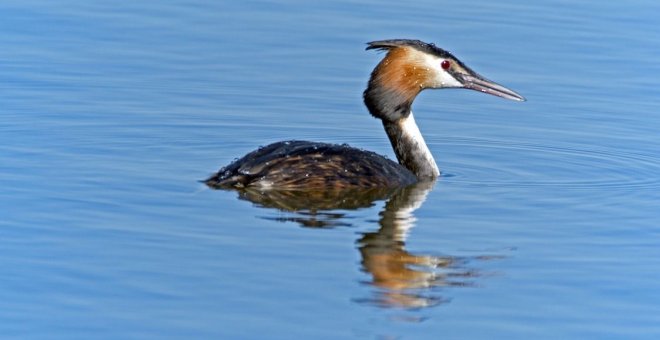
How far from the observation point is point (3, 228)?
9.27m

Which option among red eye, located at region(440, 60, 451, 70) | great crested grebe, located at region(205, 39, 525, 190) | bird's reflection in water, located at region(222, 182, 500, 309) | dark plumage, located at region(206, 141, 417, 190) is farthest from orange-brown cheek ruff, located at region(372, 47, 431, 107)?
dark plumage, located at region(206, 141, 417, 190)

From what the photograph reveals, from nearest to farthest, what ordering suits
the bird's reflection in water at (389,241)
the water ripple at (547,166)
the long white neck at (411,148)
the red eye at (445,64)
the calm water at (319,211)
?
1. the calm water at (319,211)
2. the bird's reflection in water at (389,241)
3. the water ripple at (547,166)
4. the long white neck at (411,148)
5. the red eye at (445,64)

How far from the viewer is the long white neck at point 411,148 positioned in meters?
11.8

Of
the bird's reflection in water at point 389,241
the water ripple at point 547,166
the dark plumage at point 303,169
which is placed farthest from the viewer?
the water ripple at point 547,166

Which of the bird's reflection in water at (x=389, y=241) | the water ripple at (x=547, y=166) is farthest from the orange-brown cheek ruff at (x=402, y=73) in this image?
the bird's reflection in water at (x=389, y=241)

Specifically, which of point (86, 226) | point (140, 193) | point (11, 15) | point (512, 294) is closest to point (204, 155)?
point (140, 193)

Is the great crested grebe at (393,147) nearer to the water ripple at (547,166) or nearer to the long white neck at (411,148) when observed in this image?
the long white neck at (411,148)

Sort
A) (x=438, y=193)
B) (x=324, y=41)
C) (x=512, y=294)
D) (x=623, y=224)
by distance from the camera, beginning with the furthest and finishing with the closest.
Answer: (x=324, y=41)
(x=438, y=193)
(x=623, y=224)
(x=512, y=294)

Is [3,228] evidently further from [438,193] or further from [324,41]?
[324,41]

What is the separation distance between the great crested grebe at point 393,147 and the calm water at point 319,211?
0.87ft

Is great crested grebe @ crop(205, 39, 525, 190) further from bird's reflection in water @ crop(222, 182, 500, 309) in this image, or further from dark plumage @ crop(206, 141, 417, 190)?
bird's reflection in water @ crop(222, 182, 500, 309)

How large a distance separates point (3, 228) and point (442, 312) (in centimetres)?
275

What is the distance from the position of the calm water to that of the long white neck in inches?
8.2

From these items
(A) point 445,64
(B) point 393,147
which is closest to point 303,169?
(B) point 393,147
